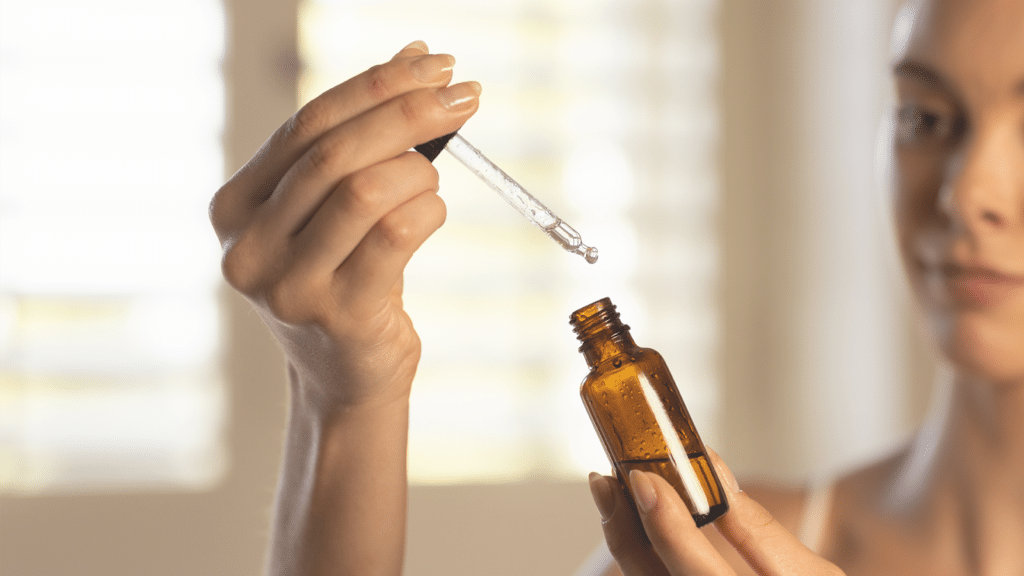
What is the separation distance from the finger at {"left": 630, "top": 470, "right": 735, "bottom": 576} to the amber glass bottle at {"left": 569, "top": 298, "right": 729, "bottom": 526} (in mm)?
25

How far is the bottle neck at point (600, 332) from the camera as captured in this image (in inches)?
21.2

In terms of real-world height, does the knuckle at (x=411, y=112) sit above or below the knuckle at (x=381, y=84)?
below

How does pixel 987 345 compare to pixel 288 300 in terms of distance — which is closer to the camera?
pixel 288 300

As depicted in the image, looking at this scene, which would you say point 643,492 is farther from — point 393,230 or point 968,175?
point 968,175

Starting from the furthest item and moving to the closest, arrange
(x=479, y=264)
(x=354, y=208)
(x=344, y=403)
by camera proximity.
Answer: (x=479, y=264)
(x=344, y=403)
(x=354, y=208)

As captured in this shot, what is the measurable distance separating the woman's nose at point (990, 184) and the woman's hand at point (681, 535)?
0.83ft

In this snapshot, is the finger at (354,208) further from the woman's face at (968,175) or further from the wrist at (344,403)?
the woman's face at (968,175)

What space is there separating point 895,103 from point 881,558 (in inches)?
15.1

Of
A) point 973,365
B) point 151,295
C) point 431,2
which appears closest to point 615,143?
point 431,2

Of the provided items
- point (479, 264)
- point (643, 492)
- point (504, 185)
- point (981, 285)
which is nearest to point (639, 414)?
point (643, 492)

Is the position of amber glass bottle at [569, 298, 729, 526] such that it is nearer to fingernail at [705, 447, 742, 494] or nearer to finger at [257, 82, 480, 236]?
fingernail at [705, 447, 742, 494]

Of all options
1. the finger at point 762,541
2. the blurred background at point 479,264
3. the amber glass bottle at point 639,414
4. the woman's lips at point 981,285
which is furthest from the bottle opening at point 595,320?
the blurred background at point 479,264

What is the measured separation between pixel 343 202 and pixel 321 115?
56 millimetres

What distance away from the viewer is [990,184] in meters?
0.62
